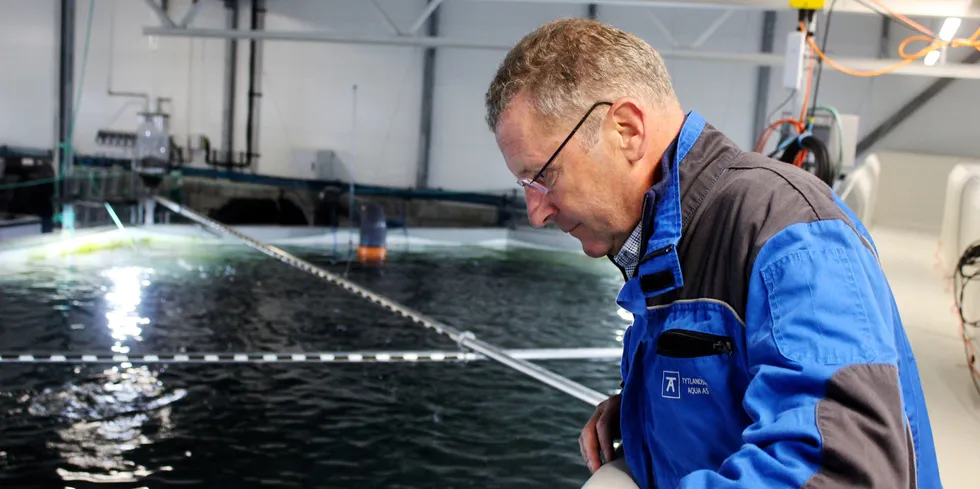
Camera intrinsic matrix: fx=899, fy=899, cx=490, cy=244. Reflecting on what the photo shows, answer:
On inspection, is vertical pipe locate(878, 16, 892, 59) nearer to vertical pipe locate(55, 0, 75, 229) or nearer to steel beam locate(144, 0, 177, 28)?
steel beam locate(144, 0, 177, 28)

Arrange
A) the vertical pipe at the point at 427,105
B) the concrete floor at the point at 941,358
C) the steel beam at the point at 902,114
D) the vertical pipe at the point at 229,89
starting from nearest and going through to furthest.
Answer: the concrete floor at the point at 941,358 → the steel beam at the point at 902,114 → the vertical pipe at the point at 229,89 → the vertical pipe at the point at 427,105

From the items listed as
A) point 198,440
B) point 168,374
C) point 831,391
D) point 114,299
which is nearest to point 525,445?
point 198,440

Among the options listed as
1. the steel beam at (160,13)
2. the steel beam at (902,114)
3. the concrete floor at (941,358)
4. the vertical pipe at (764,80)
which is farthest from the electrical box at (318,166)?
the concrete floor at (941,358)

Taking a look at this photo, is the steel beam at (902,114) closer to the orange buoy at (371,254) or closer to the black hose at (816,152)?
the orange buoy at (371,254)

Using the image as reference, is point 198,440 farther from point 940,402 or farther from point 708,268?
point 708,268

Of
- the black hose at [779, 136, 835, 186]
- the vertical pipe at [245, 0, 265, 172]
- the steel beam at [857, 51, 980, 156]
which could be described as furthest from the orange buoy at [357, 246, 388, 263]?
the steel beam at [857, 51, 980, 156]

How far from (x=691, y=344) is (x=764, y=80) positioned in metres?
12.1

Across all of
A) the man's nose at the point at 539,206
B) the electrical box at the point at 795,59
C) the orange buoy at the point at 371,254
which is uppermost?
the electrical box at the point at 795,59

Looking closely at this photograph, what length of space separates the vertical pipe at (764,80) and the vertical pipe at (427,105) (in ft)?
14.5

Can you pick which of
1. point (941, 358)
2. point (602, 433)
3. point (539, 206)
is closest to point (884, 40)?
point (941, 358)

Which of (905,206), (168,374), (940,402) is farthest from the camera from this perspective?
(905,206)

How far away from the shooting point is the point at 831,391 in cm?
68

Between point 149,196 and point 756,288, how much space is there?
912 centimetres

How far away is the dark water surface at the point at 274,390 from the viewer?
338cm
